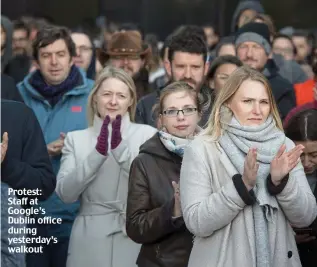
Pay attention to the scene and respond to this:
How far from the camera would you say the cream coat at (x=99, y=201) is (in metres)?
7.37

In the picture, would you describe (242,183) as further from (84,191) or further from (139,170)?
(84,191)

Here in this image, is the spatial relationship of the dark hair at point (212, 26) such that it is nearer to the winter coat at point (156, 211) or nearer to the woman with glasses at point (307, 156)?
the woman with glasses at point (307, 156)

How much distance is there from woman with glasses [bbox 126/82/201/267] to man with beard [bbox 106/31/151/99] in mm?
2784

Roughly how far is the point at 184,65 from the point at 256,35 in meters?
1.38

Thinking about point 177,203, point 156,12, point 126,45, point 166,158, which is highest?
point 156,12

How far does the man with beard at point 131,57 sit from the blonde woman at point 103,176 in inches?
72.0

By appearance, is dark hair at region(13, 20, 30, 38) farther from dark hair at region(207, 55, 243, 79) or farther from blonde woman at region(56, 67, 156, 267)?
blonde woman at region(56, 67, 156, 267)

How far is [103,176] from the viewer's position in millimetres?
7543

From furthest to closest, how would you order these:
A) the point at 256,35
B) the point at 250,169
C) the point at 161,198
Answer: the point at 256,35, the point at 161,198, the point at 250,169

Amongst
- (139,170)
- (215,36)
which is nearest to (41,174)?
(139,170)

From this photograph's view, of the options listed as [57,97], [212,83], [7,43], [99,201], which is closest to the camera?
[99,201]

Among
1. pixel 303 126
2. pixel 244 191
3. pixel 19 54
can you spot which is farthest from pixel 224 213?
pixel 19 54

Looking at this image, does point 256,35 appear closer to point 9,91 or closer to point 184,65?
point 184,65

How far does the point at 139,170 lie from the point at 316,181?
45.3 inches
